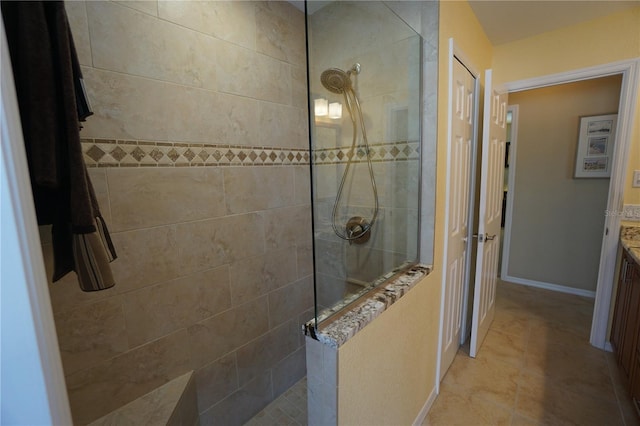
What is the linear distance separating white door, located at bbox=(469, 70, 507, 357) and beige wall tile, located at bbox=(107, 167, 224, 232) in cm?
174

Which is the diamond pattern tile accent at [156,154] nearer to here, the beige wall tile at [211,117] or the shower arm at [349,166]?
the beige wall tile at [211,117]

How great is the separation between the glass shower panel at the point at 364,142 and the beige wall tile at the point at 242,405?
0.95 m

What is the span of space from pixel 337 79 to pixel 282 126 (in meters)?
0.46

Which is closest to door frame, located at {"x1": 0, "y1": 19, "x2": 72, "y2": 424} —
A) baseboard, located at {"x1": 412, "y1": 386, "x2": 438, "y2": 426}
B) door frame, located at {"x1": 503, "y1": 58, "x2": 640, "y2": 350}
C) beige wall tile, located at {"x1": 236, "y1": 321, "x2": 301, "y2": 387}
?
beige wall tile, located at {"x1": 236, "y1": 321, "x2": 301, "y2": 387}

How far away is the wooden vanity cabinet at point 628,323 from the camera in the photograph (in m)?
1.58

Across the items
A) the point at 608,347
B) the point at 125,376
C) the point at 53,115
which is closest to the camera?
the point at 53,115

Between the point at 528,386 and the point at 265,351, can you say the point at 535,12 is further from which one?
the point at 265,351

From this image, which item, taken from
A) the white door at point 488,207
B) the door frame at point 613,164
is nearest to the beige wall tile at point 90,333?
the white door at point 488,207

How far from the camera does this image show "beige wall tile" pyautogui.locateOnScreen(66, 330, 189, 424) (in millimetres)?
1167

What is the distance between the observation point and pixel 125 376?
1.27 meters

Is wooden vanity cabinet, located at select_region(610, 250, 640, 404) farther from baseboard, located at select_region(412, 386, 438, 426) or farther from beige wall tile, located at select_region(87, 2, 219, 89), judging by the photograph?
beige wall tile, located at select_region(87, 2, 219, 89)

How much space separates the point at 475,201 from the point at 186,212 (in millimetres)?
2121

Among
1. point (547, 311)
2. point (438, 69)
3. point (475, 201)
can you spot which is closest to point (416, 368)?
point (475, 201)

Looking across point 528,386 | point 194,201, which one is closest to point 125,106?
point 194,201
